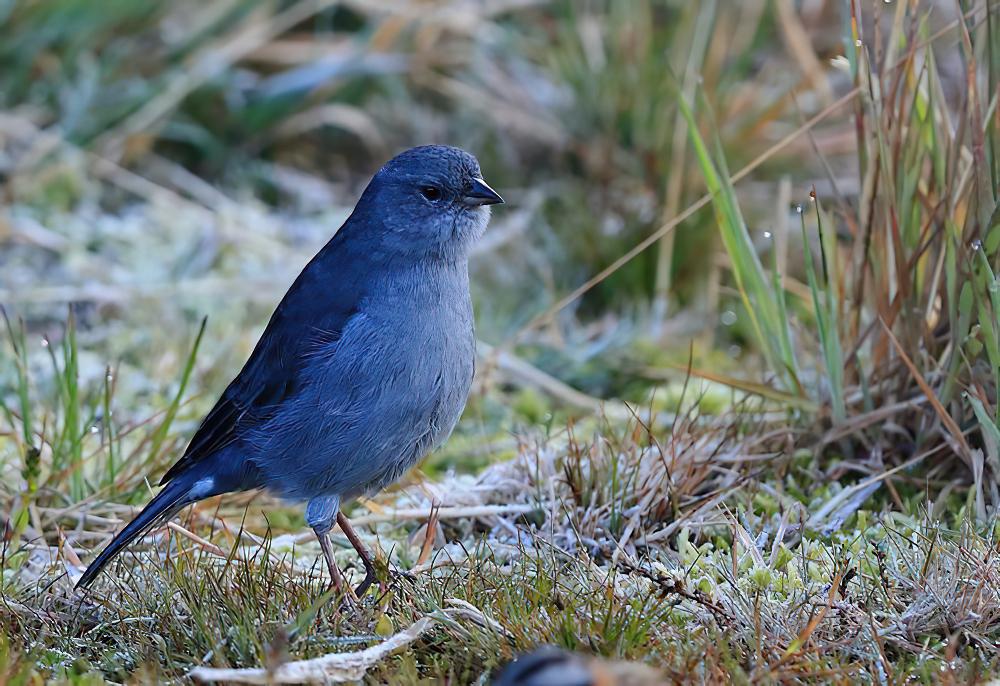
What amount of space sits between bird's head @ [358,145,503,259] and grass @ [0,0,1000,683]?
0.51 meters

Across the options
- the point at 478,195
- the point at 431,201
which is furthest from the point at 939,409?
the point at 431,201

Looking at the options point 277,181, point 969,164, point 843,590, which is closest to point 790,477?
point 843,590

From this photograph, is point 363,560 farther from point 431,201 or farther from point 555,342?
point 555,342

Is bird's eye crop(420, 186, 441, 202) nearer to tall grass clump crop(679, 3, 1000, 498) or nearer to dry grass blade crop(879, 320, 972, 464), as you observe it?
tall grass clump crop(679, 3, 1000, 498)

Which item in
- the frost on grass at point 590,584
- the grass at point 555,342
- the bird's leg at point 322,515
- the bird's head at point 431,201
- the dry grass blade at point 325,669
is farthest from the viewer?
the bird's head at point 431,201

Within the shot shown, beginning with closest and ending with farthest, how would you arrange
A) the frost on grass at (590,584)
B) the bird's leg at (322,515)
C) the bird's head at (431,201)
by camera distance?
the frost on grass at (590,584), the bird's leg at (322,515), the bird's head at (431,201)

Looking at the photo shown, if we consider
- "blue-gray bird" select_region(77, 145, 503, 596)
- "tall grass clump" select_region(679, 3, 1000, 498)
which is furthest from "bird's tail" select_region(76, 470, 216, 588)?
"tall grass clump" select_region(679, 3, 1000, 498)

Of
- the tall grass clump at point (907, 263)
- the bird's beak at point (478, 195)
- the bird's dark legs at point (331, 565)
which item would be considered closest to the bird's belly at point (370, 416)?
the bird's dark legs at point (331, 565)

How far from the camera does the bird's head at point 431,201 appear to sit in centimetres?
359

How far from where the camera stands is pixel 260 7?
7.07 meters

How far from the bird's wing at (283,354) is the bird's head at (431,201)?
0.18 meters

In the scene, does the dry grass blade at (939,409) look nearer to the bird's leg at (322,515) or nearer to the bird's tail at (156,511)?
the bird's leg at (322,515)

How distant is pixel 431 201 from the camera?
3658mm

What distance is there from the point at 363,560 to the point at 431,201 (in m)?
1.04
